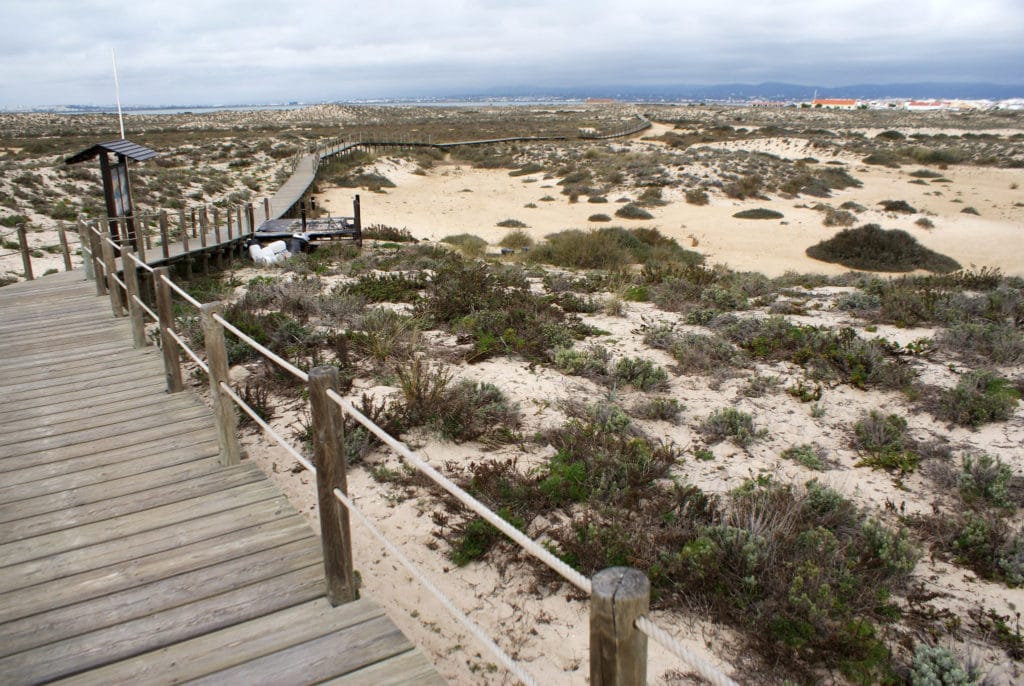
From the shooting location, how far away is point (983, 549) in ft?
13.6

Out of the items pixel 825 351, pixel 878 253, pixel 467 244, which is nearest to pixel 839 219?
pixel 878 253

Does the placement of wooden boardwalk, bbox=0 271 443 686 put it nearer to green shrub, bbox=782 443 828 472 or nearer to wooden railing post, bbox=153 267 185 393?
wooden railing post, bbox=153 267 185 393

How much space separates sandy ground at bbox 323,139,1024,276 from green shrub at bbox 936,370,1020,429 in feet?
35.2

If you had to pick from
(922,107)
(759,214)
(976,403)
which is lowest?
(976,403)

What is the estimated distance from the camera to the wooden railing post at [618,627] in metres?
1.47

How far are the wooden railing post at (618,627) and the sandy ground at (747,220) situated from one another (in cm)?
1659

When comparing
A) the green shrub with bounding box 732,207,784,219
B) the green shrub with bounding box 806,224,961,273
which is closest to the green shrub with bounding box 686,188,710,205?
the green shrub with bounding box 732,207,784,219

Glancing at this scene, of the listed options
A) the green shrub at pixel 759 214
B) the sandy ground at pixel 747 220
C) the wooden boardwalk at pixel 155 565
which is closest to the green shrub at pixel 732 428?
the wooden boardwalk at pixel 155 565

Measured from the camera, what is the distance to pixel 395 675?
241 centimetres

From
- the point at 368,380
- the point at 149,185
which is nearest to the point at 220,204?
the point at 149,185

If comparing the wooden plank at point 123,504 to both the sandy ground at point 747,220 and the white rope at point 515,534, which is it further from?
the sandy ground at point 747,220

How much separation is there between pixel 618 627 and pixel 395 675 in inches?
50.7

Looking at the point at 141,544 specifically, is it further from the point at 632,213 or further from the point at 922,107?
the point at 922,107

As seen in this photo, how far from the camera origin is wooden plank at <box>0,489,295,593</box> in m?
3.12
